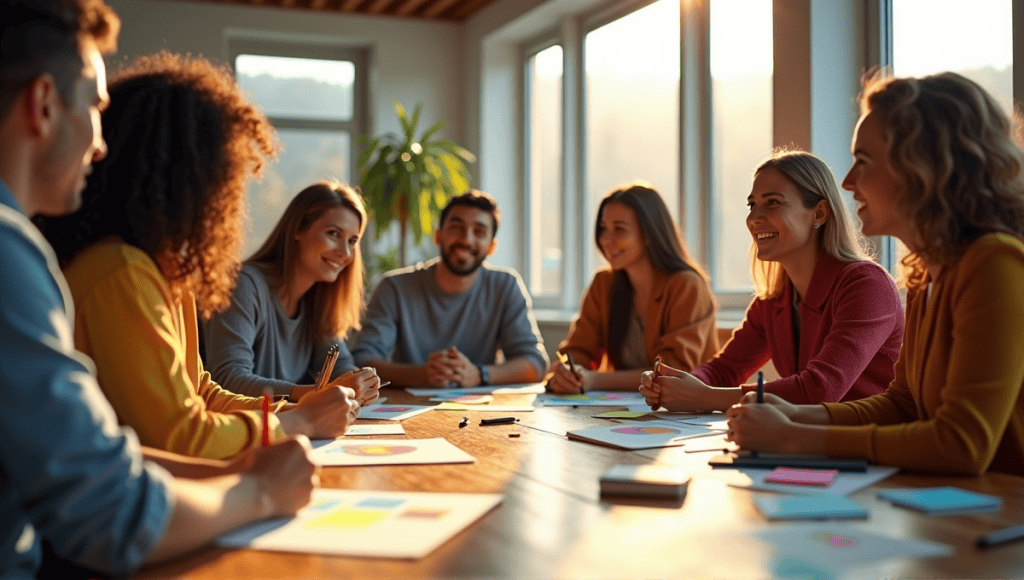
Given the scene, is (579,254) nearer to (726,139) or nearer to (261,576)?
(726,139)

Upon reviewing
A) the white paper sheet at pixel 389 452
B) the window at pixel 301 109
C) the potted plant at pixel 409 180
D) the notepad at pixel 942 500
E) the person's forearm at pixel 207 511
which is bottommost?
the white paper sheet at pixel 389 452

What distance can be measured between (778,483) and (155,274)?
0.96 meters

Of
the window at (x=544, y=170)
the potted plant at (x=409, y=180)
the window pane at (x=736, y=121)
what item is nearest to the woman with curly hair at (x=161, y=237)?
the window pane at (x=736, y=121)

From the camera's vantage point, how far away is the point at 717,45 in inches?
175

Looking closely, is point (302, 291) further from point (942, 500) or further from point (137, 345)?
point (942, 500)

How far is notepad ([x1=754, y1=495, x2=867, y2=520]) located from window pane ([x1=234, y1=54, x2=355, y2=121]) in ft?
19.0

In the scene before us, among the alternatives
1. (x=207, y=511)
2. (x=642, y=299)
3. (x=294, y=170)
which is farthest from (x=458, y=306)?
(x=294, y=170)

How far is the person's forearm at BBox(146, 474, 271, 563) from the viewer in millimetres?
871

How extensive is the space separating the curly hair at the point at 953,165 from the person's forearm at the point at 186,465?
3.87 ft

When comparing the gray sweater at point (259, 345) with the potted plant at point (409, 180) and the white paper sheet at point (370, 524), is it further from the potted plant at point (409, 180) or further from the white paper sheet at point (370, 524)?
the potted plant at point (409, 180)

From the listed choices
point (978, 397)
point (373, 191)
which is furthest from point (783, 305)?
point (373, 191)

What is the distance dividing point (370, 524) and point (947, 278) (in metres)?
1.04

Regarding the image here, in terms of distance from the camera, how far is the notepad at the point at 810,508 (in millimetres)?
1078

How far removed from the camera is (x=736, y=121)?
4348 millimetres
